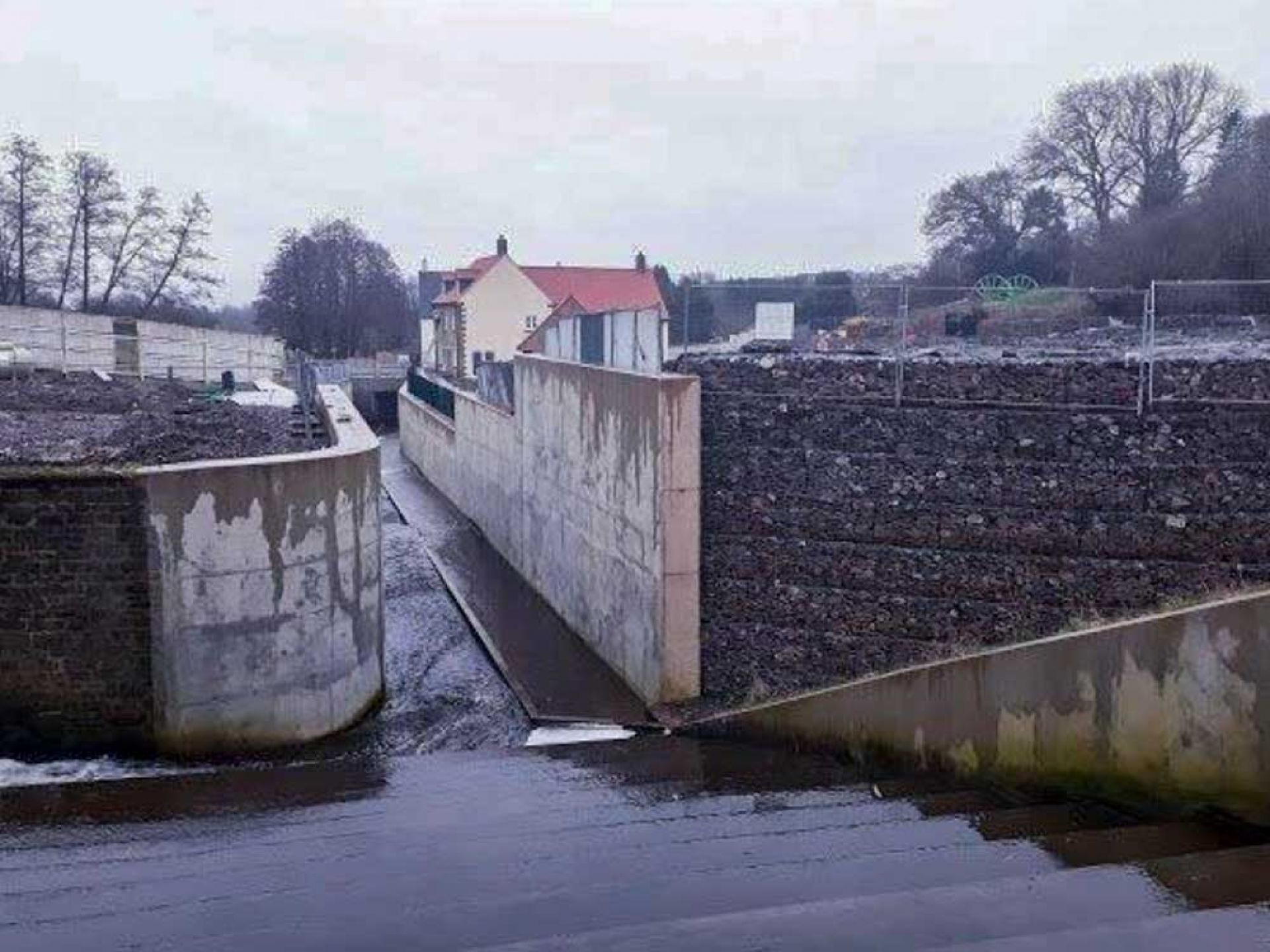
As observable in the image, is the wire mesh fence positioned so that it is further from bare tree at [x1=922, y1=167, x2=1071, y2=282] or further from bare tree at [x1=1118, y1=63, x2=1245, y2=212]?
bare tree at [x1=1118, y1=63, x2=1245, y2=212]

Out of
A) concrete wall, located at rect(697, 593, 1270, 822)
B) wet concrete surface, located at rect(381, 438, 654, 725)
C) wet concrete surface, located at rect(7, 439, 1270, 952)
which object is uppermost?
concrete wall, located at rect(697, 593, 1270, 822)

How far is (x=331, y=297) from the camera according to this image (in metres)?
80.2

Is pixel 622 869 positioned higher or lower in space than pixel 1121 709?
lower

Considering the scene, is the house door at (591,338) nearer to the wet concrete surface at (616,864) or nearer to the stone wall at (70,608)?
the stone wall at (70,608)

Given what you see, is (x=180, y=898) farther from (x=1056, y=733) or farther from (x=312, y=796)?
(x=1056, y=733)

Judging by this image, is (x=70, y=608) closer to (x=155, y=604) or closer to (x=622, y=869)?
(x=155, y=604)

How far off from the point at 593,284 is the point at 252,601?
49405 millimetres

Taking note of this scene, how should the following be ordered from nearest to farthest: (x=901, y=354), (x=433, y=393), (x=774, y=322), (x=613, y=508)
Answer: (x=901, y=354), (x=613, y=508), (x=774, y=322), (x=433, y=393)

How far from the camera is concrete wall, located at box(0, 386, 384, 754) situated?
9.46m

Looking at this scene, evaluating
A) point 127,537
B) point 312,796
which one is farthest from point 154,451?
point 312,796

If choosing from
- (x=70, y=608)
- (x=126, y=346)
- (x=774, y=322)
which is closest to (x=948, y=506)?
(x=774, y=322)

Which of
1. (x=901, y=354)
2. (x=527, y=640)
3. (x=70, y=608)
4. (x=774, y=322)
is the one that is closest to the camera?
(x=70, y=608)

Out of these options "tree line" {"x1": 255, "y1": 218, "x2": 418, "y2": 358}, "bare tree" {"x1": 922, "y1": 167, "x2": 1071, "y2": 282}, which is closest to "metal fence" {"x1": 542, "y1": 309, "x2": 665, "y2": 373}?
"bare tree" {"x1": 922, "y1": 167, "x2": 1071, "y2": 282}

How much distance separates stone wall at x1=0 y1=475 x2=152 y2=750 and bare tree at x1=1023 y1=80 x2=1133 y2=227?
42285 millimetres
